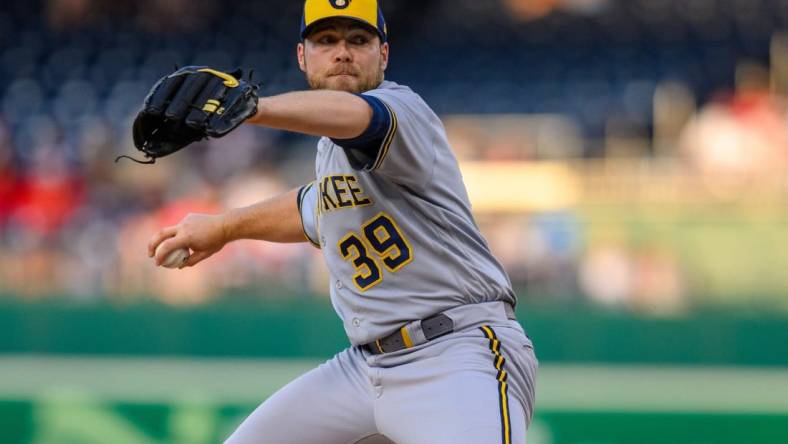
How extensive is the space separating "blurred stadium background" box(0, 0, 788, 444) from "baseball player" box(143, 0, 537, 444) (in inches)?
93.6

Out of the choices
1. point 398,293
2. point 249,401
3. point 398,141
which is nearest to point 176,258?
point 398,293

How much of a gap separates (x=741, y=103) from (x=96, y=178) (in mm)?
5054

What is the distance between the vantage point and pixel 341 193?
3.28m

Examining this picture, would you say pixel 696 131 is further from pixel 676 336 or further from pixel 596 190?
pixel 676 336

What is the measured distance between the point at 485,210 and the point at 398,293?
587 centimetres

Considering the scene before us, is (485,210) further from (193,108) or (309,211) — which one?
(193,108)

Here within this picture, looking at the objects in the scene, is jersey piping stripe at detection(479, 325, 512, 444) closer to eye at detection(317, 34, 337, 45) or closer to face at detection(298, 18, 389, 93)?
face at detection(298, 18, 389, 93)

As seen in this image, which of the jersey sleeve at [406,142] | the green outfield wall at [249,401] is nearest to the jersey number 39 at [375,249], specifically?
the jersey sleeve at [406,142]

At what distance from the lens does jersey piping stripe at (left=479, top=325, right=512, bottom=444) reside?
3.03 m

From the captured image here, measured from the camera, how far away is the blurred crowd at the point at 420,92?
7.12 metres

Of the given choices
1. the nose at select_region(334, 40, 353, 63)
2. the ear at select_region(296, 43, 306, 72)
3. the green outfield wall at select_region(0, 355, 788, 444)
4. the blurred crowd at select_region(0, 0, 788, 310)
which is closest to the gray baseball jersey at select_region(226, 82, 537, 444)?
the nose at select_region(334, 40, 353, 63)

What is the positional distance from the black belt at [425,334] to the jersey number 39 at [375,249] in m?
0.15

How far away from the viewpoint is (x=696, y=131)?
9094mm

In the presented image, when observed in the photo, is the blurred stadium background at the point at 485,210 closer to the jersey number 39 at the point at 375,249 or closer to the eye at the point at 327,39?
the jersey number 39 at the point at 375,249
